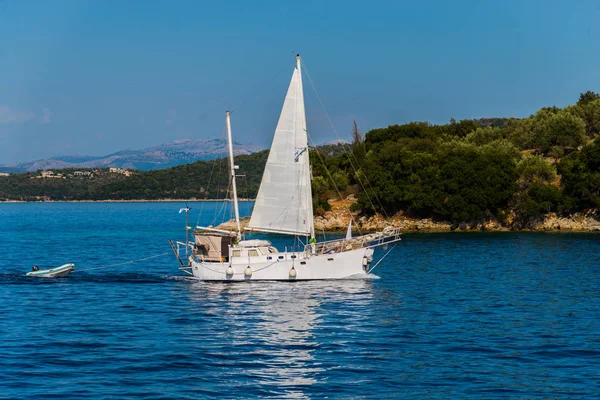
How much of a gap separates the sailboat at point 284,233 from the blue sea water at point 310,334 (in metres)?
1.13

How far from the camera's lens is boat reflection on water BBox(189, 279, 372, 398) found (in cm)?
2491

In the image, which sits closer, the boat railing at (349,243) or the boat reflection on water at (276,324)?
the boat reflection on water at (276,324)

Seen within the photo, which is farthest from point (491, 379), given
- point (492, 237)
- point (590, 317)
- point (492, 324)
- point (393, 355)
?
point (492, 237)

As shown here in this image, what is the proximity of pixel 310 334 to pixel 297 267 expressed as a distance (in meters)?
13.5

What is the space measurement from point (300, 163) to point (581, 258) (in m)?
24.9

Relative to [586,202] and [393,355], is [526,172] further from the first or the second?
[393,355]

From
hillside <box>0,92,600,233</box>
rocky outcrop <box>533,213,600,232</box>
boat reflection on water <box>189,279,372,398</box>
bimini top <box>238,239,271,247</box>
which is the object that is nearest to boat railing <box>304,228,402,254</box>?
boat reflection on water <box>189,279,372,398</box>

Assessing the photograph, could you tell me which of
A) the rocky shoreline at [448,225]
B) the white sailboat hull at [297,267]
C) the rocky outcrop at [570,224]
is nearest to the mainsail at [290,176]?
the white sailboat hull at [297,267]

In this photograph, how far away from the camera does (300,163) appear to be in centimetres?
4531

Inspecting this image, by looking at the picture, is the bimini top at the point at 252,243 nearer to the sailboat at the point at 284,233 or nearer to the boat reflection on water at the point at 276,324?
the sailboat at the point at 284,233

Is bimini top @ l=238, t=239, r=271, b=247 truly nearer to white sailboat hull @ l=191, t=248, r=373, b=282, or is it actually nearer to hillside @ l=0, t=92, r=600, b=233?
white sailboat hull @ l=191, t=248, r=373, b=282

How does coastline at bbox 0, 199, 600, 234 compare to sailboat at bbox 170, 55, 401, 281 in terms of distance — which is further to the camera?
coastline at bbox 0, 199, 600, 234

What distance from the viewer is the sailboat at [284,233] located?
44656 millimetres

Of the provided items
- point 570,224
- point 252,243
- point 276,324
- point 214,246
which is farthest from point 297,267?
point 570,224
